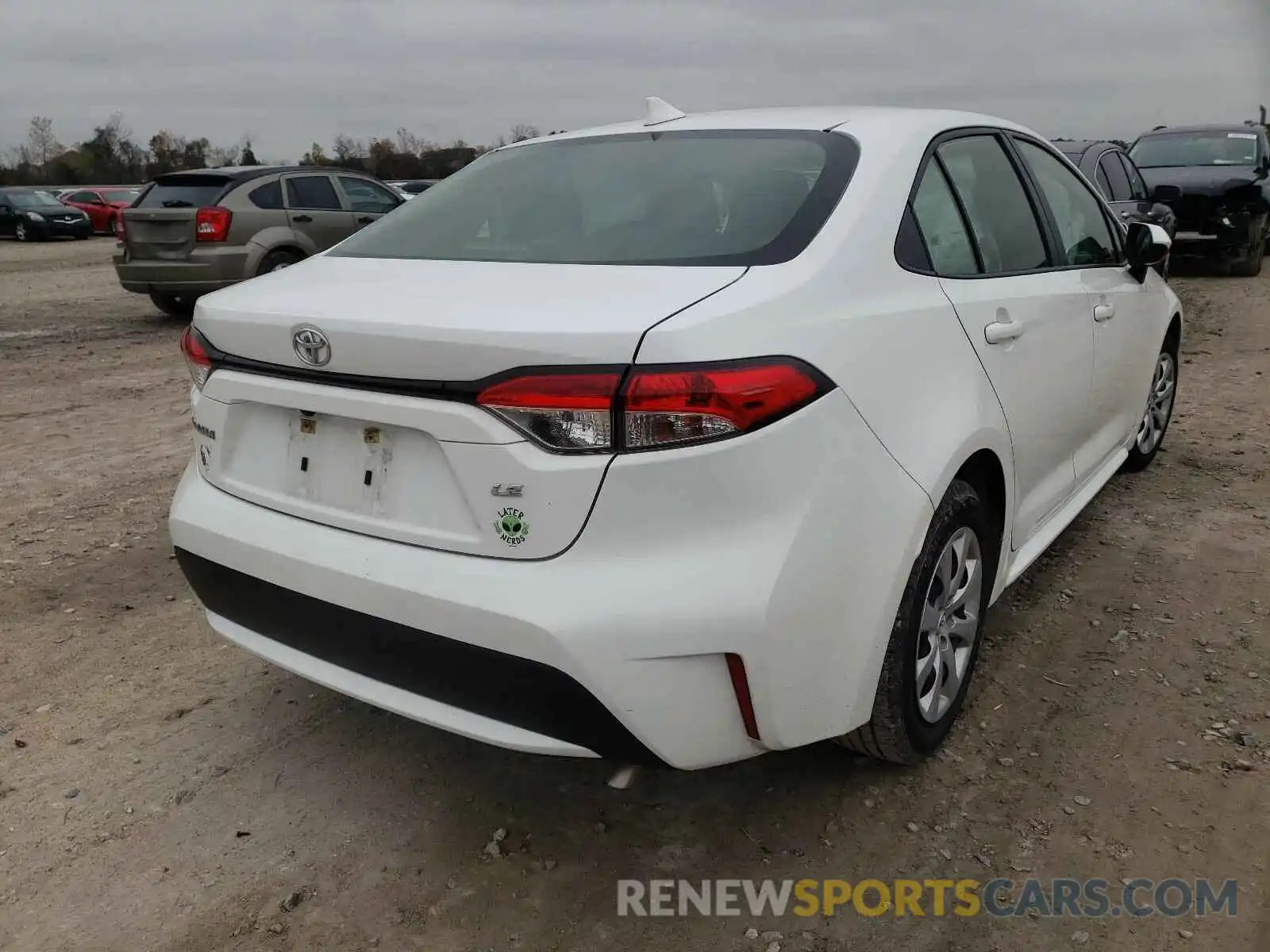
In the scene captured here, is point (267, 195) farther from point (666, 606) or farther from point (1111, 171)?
point (666, 606)

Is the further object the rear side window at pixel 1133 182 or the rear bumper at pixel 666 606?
the rear side window at pixel 1133 182

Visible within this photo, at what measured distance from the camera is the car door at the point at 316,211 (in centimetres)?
1009

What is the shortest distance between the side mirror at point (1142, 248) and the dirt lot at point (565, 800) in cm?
111

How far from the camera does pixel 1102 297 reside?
11.1 ft

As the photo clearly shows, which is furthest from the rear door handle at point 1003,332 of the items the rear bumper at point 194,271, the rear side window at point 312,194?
the rear side window at point 312,194

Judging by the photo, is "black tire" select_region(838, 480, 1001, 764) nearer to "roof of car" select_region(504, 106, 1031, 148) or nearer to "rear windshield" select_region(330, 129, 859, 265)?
"rear windshield" select_region(330, 129, 859, 265)

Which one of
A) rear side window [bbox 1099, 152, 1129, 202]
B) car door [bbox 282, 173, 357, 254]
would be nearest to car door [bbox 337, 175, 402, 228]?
car door [bbox 282, 173, 357, 254]

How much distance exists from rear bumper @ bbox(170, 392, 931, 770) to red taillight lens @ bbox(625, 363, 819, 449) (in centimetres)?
3

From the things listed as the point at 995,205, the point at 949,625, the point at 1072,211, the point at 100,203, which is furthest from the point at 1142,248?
the point at 100,203

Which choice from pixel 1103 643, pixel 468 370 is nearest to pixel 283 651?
pixel 468 370

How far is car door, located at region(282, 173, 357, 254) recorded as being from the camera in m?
10.1

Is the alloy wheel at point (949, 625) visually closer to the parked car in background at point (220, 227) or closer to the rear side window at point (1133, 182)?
the parked car in background at point (220, 227)

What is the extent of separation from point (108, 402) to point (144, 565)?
3.35 metres
